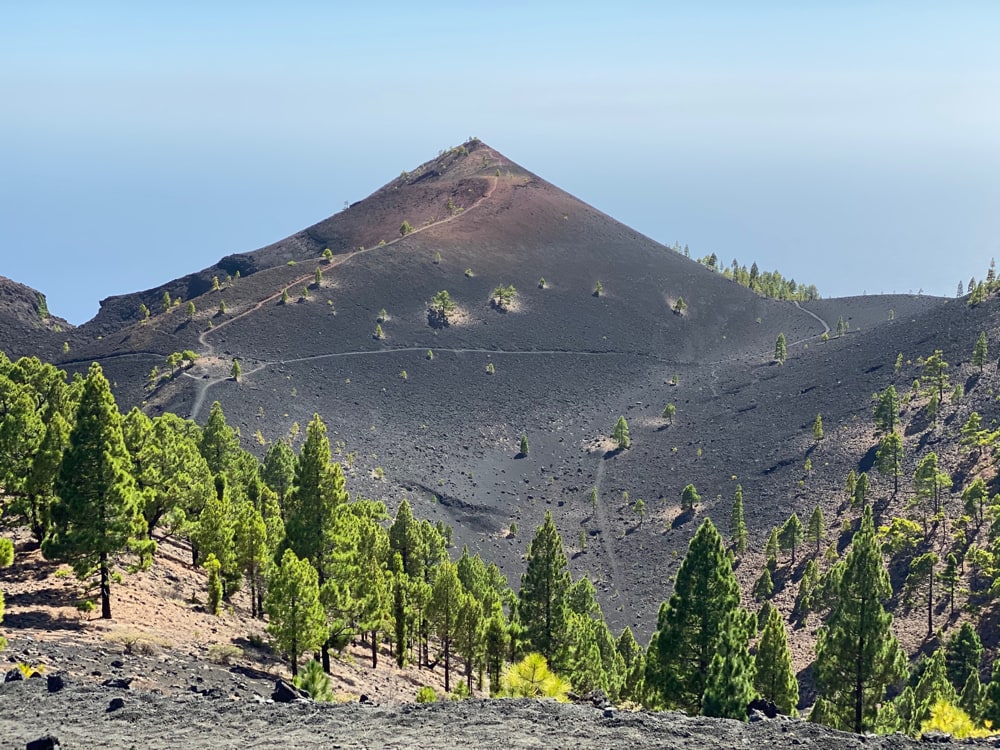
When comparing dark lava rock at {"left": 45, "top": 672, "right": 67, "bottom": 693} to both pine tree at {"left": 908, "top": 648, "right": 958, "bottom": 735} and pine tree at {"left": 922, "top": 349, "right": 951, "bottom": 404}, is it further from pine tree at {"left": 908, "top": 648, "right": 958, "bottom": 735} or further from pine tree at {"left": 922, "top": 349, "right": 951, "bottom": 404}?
pine tree at {"left": 922, "top": 349, "right": 951, "bottom": 404}

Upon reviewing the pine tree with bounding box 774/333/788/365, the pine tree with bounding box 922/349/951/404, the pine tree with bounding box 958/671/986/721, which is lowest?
the pine tree with bounding box 958/671/986/721

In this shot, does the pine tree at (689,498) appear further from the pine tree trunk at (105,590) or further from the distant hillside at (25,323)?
the distant hillside at (25,323)

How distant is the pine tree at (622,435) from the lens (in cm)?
12031

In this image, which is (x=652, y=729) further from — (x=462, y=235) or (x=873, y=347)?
(x=462, y=235)

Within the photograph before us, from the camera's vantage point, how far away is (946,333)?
4747 inches

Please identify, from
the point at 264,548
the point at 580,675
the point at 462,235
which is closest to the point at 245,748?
the point at 264,548

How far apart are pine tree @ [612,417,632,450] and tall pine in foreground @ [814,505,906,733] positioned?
84.2 metres

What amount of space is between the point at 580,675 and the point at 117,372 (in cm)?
10517

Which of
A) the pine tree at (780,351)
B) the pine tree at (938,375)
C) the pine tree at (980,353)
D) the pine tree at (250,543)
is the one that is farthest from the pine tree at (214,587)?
the pine tree at (780,351)

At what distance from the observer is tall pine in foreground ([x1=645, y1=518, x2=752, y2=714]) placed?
32.1m

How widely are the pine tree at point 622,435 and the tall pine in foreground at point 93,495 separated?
309 feet

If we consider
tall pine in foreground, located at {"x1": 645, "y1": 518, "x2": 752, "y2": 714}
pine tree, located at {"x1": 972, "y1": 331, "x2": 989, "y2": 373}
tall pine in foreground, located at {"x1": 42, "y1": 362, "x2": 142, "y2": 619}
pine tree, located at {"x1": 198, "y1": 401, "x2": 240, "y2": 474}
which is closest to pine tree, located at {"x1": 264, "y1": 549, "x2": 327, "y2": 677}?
tall pine in foreground, located at {"x1": 42, "y1": 362, "x2": 142, "y2": 619}

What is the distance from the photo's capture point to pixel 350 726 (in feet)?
69.9

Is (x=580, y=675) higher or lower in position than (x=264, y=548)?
lower
